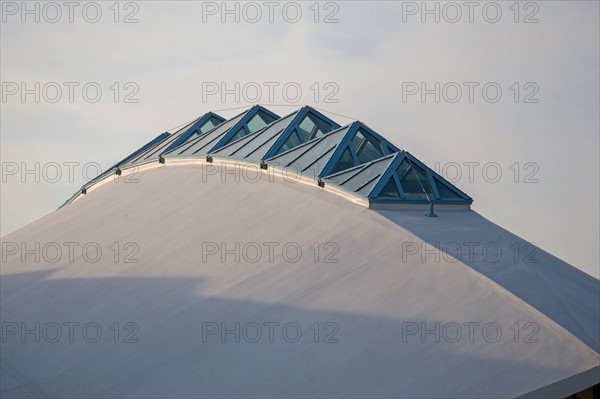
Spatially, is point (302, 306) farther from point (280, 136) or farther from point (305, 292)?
point (280, 136)

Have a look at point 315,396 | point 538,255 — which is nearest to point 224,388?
point 315,396

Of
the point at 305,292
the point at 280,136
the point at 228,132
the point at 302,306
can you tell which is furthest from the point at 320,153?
the point at 302,306

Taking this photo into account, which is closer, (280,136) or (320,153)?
(320,153)

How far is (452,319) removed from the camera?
18.7m

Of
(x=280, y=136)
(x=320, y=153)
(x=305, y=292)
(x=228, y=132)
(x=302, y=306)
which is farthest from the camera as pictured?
(x=228, y=132)

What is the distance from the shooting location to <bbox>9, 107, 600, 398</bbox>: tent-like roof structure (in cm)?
1748

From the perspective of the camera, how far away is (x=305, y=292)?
2162 cm

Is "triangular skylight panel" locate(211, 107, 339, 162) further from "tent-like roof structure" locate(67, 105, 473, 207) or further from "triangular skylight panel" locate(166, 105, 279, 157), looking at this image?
"triangular skylight panel" locate(166, 105, 279, 157)

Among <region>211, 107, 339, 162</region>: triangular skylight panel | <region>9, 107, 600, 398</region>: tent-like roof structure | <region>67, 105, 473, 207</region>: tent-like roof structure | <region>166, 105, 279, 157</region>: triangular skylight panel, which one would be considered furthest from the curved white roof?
<region>166, 105, 279, 157</region>: triangular skylight panel

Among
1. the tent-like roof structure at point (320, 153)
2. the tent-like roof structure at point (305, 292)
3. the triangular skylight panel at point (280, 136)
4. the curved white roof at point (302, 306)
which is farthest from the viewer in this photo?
the triangular skylight panel at point (280, 136)

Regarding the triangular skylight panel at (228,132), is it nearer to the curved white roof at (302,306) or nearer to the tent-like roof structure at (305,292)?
the tent-like roof structure at (305,292)

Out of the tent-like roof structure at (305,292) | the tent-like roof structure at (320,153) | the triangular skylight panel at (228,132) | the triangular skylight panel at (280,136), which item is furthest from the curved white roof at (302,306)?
the triangular skylight panel at (228,132)

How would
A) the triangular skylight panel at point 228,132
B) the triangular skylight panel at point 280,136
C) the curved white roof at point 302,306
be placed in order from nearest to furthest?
the curved white roof at point 302,306 → the triangular skylight panel at point 280,136 → the triangular skylight panel at point 228,132

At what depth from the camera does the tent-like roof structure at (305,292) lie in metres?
17.5
